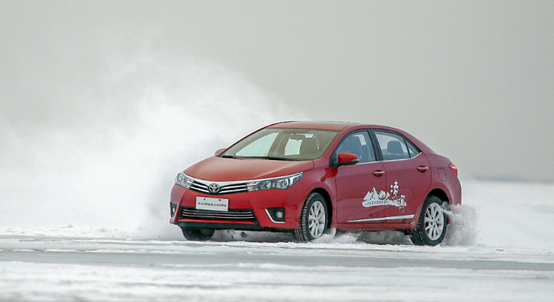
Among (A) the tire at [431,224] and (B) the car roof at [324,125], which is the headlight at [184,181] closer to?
(B) the car roof at [324,125]

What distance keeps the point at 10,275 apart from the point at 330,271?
258cm

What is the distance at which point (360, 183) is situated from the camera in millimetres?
13250

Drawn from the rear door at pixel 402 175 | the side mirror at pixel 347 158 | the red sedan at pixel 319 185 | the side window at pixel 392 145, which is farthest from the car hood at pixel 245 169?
the side window at pixel 392 145

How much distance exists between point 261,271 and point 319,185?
3615 mm

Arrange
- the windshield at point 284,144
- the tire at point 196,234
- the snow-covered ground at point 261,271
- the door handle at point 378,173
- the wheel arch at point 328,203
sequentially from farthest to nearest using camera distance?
the door handle at point 378,173 < the windshield at point 284,144 < the tire at point 196,234 < the wheel arch at point 328,203 < the snow-covered ground at point 261,271

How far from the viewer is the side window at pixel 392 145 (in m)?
14.1

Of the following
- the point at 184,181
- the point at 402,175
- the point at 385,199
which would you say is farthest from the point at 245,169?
the point at 402,175

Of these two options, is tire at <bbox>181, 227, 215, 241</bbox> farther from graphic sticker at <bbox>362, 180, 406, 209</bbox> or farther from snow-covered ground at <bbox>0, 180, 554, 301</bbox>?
graphic sticker at <bbox>362, 180, 406, 209</bbox>

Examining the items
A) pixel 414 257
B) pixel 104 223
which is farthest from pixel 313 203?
pixel 104 223

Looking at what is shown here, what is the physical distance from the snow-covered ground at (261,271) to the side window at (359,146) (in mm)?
1096

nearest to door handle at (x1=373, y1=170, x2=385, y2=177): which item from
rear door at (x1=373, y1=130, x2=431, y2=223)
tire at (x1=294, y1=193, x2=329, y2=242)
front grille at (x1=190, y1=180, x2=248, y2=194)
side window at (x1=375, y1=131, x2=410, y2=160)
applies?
rear door at (x1=373, y1=130, x2=431, y2=223)

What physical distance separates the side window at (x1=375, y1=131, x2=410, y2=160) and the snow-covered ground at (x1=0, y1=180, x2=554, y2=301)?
1.52 metres

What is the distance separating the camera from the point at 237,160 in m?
13.1

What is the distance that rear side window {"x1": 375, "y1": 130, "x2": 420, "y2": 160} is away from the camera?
46.3ft
